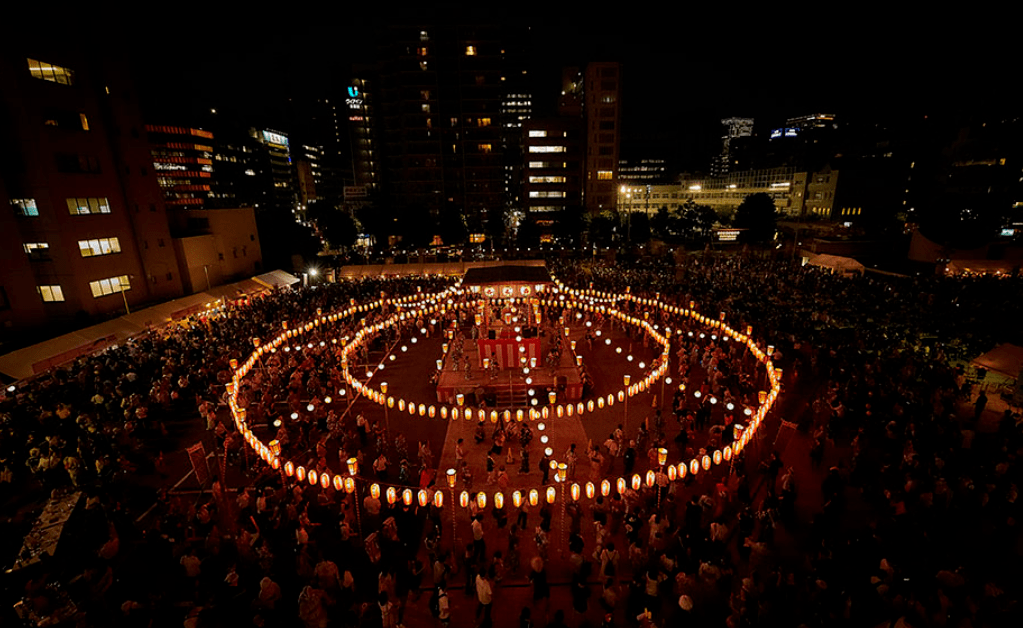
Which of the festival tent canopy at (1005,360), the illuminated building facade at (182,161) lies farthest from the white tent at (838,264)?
the illuminated building facade at (182,161)

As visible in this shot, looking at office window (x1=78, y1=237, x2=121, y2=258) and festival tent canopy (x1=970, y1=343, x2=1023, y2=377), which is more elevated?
office window (x1=78, y1=237, x2=121, y2=258)

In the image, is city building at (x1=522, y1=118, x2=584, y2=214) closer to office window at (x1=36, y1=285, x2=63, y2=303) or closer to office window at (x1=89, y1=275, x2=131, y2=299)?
office window at (x1=89, y1=275, x2=131, y2=299)

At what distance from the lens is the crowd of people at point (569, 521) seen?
8617 mm

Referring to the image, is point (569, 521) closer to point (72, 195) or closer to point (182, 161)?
point (72, 195)

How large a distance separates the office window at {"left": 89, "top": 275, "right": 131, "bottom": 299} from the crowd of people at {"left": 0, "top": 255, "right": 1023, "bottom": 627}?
23.6 feet

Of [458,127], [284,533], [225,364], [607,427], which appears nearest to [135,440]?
[225,364]

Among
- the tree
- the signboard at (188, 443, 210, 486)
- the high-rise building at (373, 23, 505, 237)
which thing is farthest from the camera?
the high-rise building at (373, 23, 505, 237)

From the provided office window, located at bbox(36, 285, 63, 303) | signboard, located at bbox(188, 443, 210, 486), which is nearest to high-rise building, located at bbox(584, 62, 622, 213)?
office window, located at bbox(36, 285, 63, 303)

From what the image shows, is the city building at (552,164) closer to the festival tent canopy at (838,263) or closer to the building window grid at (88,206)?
the festival tent canopy at (838,263)

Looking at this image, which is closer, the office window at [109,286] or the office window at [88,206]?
the office window at [88,206]

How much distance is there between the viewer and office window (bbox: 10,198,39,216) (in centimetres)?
2175

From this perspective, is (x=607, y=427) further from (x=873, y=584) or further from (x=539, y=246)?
(x=539, y=246)

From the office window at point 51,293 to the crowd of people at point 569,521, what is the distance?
22.4ft

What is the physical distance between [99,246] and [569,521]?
94.2 ft
